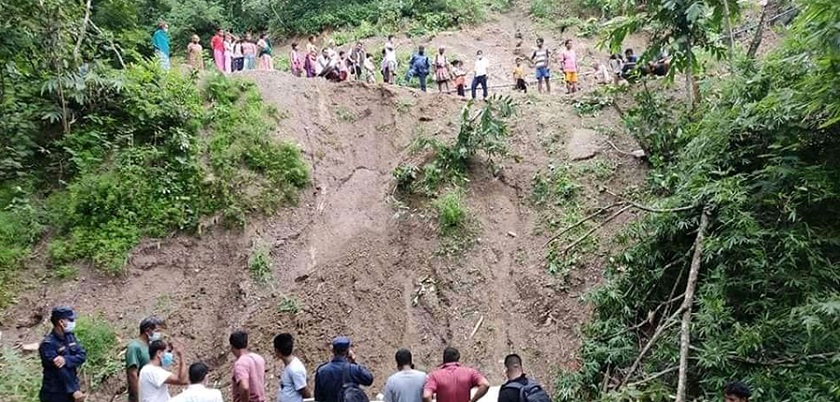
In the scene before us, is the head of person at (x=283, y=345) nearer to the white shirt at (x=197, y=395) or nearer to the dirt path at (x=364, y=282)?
the white shirt at (x=197, y=395)

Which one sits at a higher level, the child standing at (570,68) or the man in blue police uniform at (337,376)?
the child standing at (570,68)

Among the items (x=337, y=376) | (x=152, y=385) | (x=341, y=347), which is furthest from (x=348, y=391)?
(x=152, y=385)

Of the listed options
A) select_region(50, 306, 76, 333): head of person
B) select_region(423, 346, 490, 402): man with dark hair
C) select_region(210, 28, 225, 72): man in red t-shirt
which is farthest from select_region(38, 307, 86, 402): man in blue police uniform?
select_region(210, 28, 225, 72): man in red t-shirt

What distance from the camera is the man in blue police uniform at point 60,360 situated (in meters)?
6.30

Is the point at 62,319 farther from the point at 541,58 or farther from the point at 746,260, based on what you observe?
the point at 541,58

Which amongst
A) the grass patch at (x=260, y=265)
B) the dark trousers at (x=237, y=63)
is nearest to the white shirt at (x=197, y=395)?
the grass patch at (x=260, y=265)

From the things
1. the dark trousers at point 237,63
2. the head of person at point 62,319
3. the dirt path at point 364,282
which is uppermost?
the dark trousers at point 237,63

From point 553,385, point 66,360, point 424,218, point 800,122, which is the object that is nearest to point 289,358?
point 66,360

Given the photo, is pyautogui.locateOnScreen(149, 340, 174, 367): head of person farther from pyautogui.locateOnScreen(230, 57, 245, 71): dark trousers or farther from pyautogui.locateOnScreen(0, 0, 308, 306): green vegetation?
pyautogui.locateOnScreen(230, 57, 245, 71): dark trousers

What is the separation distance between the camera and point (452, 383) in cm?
614

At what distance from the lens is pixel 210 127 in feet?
41.9

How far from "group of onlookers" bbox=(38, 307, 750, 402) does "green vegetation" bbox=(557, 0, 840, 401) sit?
1999 mm

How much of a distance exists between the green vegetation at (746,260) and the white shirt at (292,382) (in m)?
3.48

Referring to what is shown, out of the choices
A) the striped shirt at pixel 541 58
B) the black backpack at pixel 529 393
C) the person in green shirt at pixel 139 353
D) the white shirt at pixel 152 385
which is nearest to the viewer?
the black backpack at pixel 529 393
